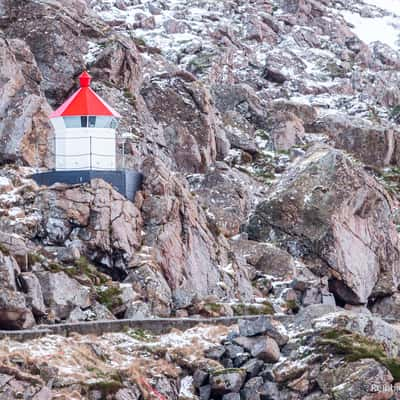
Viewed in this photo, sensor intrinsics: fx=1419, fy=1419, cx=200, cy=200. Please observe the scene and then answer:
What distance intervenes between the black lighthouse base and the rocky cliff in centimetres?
47

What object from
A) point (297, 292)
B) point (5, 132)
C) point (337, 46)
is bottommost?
point (337, 46)

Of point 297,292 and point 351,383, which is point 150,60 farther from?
point 351,383

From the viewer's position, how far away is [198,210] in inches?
1980

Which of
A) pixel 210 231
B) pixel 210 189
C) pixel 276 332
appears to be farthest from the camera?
pixel 210 189

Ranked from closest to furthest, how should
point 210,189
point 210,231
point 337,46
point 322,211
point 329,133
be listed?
point 210,231 → point 322,211 → point 210,189 → point 329,133 → point 337,46

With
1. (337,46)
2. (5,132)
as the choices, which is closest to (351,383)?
(5,132)

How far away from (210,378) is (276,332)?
9.82 feet

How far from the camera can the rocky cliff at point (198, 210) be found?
40.7 m

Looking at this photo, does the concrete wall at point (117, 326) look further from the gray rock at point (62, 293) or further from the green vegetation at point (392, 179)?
the green vegetation at point (392, 179)

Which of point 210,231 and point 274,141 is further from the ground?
point 210,231

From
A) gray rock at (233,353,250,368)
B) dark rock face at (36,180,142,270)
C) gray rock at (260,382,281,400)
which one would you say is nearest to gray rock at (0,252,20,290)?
dark rock face at (36,180,142,270)

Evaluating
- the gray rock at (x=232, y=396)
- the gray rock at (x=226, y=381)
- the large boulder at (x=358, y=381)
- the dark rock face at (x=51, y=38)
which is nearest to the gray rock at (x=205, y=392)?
the gray rock at (x=226, y=381)

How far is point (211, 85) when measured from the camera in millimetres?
84625

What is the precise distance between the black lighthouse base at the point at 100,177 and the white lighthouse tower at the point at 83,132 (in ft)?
2.46
